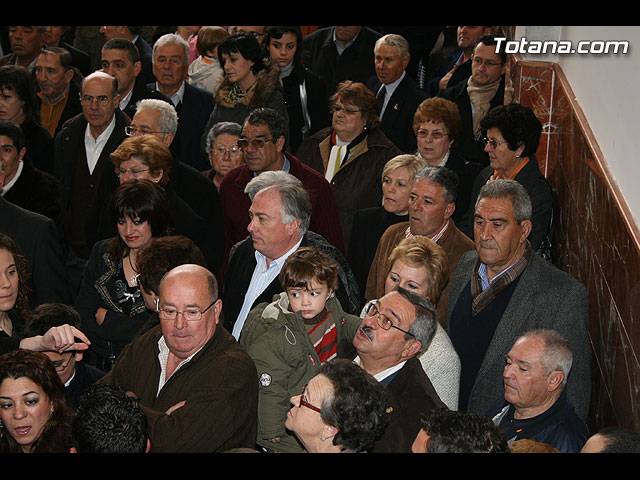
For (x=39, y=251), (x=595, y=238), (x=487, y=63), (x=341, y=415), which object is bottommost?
(x=341, y=415)

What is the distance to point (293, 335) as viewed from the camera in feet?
13.2

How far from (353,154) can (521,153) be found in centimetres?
139

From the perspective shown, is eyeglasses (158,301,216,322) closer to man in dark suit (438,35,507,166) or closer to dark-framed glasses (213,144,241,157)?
dark-framed glasses (213,144,241,157)

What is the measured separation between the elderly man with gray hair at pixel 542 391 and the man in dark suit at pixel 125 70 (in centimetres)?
459

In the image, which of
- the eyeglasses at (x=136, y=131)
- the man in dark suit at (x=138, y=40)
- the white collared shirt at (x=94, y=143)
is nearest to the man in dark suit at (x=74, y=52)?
the man in dark suit at (x=138, y=40)

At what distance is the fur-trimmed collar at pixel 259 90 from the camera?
6984mm

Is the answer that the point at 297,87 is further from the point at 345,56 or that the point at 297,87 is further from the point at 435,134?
the point at 435,134

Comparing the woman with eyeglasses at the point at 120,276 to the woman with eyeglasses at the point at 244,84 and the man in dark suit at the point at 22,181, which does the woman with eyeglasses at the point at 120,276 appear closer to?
the man in dark suit at the point at 22,181

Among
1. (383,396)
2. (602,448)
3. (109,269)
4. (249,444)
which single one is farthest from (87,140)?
(602,448)

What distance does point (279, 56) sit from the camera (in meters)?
7.61

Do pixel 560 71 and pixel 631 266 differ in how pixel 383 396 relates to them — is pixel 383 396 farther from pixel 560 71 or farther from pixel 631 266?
pixel 560 71

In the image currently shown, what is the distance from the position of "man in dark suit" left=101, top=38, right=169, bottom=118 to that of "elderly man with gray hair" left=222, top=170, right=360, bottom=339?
2965 mm

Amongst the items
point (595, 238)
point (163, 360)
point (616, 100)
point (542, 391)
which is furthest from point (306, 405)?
point (616, 100)
